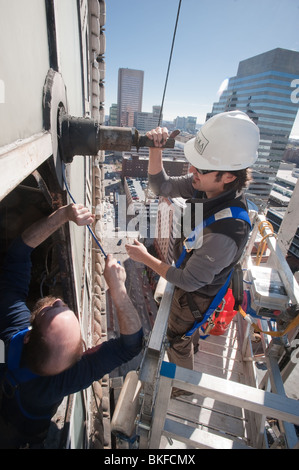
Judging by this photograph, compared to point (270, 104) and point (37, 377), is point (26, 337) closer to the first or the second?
point (37, 377)

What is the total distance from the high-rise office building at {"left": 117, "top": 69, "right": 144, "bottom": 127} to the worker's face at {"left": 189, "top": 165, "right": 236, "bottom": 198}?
138 metres

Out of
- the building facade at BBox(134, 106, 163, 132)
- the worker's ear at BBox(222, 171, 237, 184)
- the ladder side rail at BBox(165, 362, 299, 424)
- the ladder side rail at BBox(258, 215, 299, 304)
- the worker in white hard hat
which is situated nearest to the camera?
the ladder side rail at BBox(165, 362, 299, 424)

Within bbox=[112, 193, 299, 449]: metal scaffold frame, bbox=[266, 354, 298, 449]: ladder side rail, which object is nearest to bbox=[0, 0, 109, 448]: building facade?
bbox=[112, 193, 299, 449]: metal scaffold frame

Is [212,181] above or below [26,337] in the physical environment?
above

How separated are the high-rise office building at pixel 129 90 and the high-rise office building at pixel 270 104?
252ft

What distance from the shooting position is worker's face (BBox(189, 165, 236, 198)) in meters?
2.62

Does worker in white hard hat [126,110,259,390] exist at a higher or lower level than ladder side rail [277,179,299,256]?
higher

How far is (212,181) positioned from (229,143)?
423 mm

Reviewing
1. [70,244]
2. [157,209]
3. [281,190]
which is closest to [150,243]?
[157,209]

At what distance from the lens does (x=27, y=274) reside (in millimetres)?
2508

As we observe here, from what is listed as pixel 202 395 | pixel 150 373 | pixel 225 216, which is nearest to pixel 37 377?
pixel 150 373

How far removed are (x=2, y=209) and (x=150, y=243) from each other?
119 ft

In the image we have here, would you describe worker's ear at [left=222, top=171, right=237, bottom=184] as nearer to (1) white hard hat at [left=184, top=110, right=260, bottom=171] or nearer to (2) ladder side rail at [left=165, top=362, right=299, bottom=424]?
(1) white hard hat at [left=184, top=110, right=260, bottom=171]

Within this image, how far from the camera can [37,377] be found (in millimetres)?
1886
